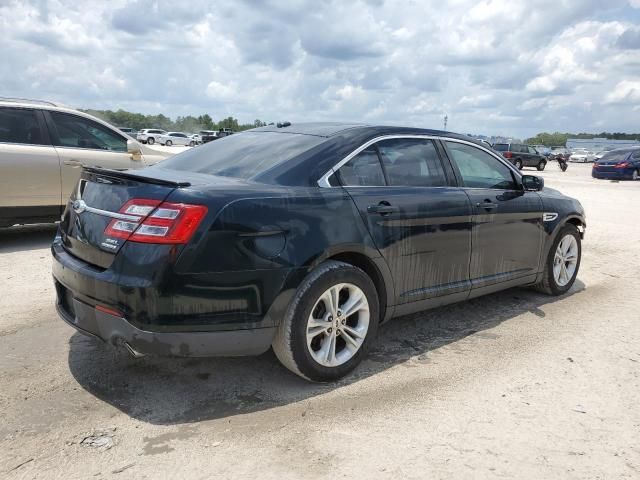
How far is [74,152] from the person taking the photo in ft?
23.8

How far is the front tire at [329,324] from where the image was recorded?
3.23m

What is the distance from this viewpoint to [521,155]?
118 ft

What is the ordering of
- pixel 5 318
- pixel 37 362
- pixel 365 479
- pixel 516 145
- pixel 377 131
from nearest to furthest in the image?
1. pixel 365 479
2. pixel 37 362
3. pixel 377 131
4. pixel 5 318
5. pixel 516 145

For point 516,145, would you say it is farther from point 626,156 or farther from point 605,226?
point 605,226

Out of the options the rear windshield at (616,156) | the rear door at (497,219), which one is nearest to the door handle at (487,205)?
the rear door at (497,219)

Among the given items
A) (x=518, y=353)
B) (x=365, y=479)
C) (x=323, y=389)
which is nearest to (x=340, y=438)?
(x=365, y=479)

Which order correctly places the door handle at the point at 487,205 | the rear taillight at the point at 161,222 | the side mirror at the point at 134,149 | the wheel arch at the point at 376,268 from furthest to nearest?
the side mirror at the point at 134,149 → the door handle at the point at 487,205 → the wheel arch at the point at 376,268 → the rear taillight at the point at 161,222

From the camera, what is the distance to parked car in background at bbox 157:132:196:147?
60812mm

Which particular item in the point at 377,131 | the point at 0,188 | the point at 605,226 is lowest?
the point at 605,226

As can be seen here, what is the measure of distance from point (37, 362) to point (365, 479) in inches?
92.2

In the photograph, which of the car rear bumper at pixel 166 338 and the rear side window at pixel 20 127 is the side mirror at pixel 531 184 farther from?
the rear side window at pixel 20 127

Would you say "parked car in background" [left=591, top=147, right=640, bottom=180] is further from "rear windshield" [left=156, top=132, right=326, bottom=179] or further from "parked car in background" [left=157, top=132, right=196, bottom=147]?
"parked car in background" [left=157, top=132, right=196, bottom=147]

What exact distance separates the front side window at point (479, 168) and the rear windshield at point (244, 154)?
133cm

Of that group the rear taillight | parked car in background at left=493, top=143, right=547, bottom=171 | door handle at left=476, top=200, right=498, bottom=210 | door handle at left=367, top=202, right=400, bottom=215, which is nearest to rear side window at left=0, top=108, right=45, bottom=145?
the rear taillight
